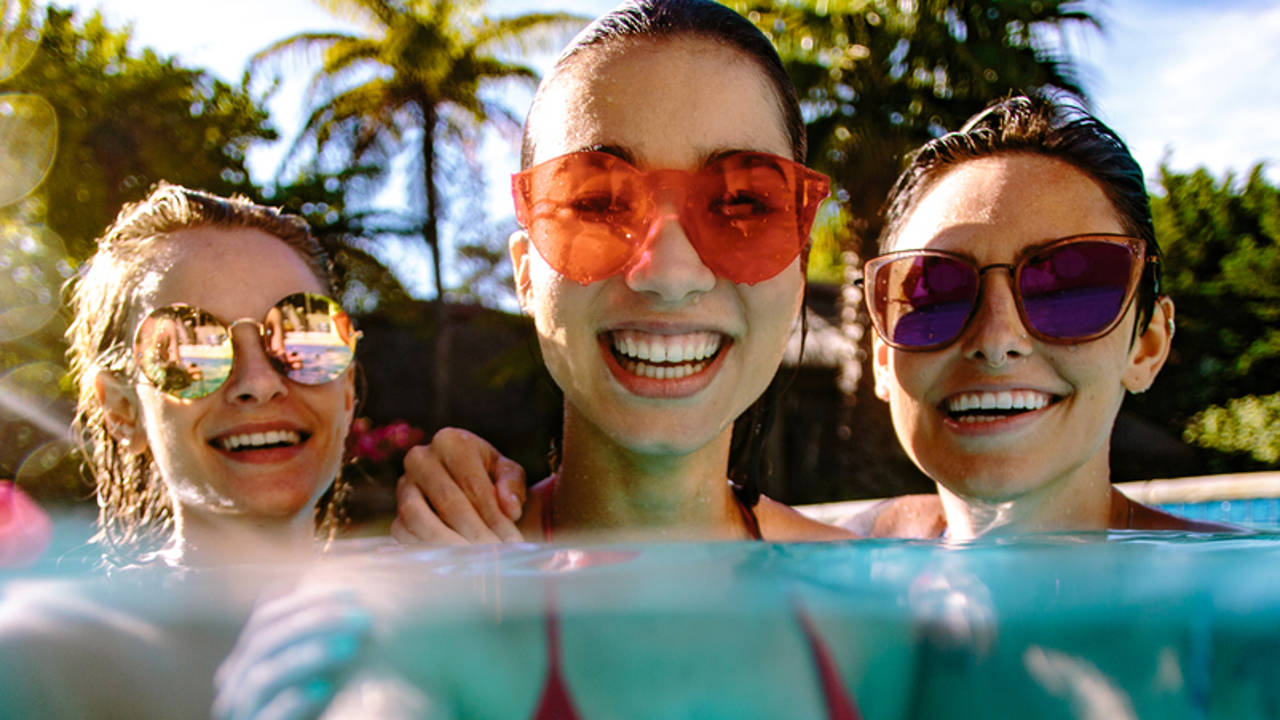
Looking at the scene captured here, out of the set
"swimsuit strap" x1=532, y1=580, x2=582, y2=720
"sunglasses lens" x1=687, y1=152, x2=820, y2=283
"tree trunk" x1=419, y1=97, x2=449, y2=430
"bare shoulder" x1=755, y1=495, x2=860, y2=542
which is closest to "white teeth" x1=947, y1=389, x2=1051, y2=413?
"bare shoulder" x1=755, y1=495, x2=860, y2=542

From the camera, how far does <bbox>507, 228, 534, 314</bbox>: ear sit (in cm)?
184

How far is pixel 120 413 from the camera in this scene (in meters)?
2.14

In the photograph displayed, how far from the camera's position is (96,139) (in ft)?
36.9

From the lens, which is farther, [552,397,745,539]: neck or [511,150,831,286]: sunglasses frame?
[552,397,745,539]: neck

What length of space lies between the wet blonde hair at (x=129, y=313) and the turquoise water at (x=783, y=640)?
1.49 meters

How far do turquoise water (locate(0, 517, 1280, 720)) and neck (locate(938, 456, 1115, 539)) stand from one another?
1.17 metres

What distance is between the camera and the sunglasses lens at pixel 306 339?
1.98 metres

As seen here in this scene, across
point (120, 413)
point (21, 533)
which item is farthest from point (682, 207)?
point (21, 533)

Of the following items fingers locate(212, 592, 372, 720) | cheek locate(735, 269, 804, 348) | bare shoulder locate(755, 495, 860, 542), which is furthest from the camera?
bare shoulder locate(755, 495, 860, 542)

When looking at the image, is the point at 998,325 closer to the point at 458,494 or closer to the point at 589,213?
the point at 589,213

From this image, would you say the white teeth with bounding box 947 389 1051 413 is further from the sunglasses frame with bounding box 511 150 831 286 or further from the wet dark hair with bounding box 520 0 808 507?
the wet dark hair with bounding box 520 0 808 507

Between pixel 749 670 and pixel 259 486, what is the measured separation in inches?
58.2

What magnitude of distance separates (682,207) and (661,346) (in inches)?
9.4

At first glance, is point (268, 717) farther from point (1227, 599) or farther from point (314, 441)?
point (314, 441)
